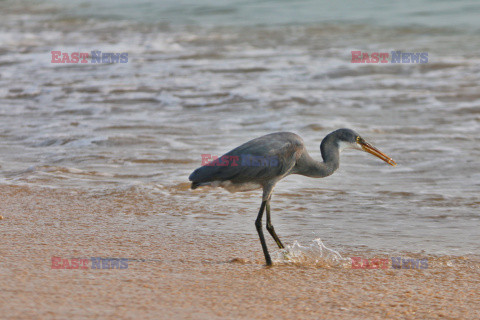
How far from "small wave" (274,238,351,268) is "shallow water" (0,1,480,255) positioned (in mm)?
241

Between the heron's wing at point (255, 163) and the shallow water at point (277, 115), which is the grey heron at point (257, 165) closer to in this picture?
the heron's wing at point (255, 163)

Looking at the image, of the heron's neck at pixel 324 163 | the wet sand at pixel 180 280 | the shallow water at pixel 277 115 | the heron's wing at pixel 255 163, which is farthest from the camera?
the shallow water at pixel 277 115

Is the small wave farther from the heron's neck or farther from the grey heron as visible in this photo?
the heron's neck

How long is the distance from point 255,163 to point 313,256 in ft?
2.36

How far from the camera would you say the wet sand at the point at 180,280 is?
351 centimetres

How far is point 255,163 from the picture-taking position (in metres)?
4.44

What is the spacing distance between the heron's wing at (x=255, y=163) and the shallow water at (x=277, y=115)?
2.51 ft

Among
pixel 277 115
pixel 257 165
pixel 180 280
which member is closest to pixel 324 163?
pixel 257 165

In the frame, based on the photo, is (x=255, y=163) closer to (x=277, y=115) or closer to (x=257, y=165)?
(x=257, y=165)

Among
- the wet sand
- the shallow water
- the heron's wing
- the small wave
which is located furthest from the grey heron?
the shallow water

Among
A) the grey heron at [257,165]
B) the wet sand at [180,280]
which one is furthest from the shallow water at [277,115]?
the grey heron at [257,165]

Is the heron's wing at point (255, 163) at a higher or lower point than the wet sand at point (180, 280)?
higher

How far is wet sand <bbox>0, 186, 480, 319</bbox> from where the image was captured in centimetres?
351

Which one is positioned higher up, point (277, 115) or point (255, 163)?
point (255, 163)
